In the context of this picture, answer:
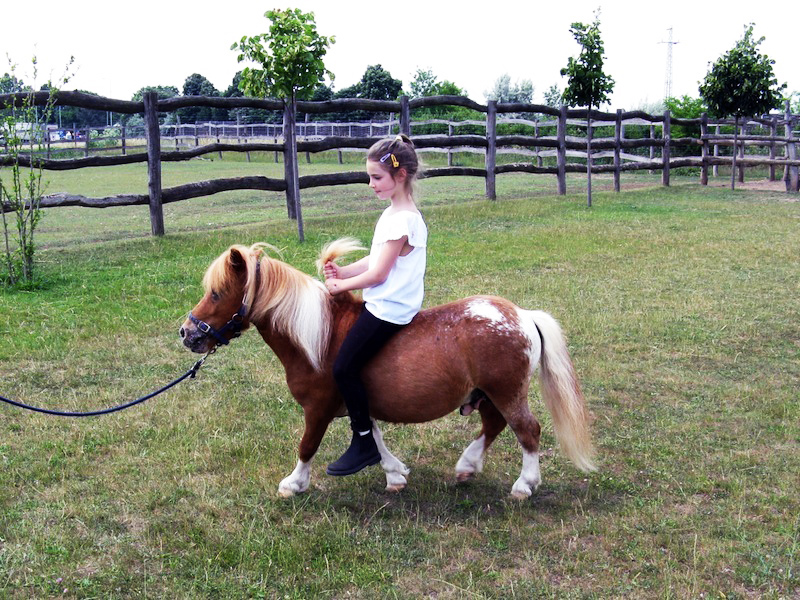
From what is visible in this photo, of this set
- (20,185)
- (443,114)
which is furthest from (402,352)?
(443,114)

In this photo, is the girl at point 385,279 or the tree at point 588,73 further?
the tree at point 588,73

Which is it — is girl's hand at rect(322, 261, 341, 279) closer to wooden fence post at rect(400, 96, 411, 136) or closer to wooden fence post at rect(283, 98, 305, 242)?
wooden fence post at rect(283, 98, 305, 242)

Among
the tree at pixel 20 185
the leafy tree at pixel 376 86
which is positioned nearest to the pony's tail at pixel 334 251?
the tree at pixel 20 185

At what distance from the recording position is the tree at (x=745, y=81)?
2075 centimetres

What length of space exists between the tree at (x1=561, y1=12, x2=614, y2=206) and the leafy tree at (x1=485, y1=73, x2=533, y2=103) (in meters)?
41.6

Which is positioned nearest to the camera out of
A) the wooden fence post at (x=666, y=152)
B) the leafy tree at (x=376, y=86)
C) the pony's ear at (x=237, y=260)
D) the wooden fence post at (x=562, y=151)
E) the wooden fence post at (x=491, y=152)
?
the pony's ear at (x=237, y=260)

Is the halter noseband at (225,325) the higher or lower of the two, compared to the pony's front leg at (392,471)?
higher

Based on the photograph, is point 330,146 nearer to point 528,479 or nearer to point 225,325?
point 225,325

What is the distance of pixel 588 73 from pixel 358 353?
1418 centimetres

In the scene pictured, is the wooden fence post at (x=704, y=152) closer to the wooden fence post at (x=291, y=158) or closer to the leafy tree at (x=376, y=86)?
the wooden fence post at (x=291, y=158)

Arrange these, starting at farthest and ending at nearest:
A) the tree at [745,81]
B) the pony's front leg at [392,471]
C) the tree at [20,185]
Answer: the tree at [745,81], the tree at [20,185], the pony's front leg at [392,471]

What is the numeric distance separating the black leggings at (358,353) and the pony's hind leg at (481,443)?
68cm

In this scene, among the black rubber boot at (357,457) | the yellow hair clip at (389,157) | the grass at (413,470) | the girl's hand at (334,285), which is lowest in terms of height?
the grass at (413,470)

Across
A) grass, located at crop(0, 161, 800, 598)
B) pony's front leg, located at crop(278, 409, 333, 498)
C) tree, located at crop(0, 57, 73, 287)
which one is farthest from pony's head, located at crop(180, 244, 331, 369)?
tree, located at crop(0, 57, 73, 287)
